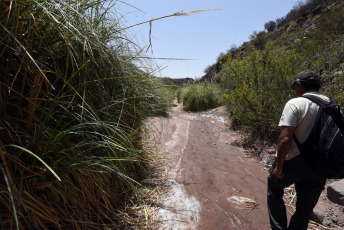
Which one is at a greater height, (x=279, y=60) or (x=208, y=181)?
(x=279, y=60)

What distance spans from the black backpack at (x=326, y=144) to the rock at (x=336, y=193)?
1.26 meters

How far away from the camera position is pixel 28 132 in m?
1.23

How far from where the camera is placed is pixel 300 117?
181cm

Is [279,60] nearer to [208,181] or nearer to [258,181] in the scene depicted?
[258,181]

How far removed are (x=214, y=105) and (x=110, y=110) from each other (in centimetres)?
915

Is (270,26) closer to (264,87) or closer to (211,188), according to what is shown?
(264,87)

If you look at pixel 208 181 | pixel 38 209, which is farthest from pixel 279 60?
pixel 38 209

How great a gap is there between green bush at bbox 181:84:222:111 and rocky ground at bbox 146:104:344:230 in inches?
231

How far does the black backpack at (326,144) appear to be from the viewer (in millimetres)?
1645

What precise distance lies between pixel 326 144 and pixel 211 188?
56.8 inches

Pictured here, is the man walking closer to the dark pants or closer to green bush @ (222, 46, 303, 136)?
the dark pants

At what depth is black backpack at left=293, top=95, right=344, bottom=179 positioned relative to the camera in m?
1.64

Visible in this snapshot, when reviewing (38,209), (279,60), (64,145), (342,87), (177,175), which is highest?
(279,60)

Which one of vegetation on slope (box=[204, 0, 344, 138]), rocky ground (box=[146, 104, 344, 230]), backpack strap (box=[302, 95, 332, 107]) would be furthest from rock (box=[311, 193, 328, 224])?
vegetation on slope (box=[204, 0, 344, 138])
